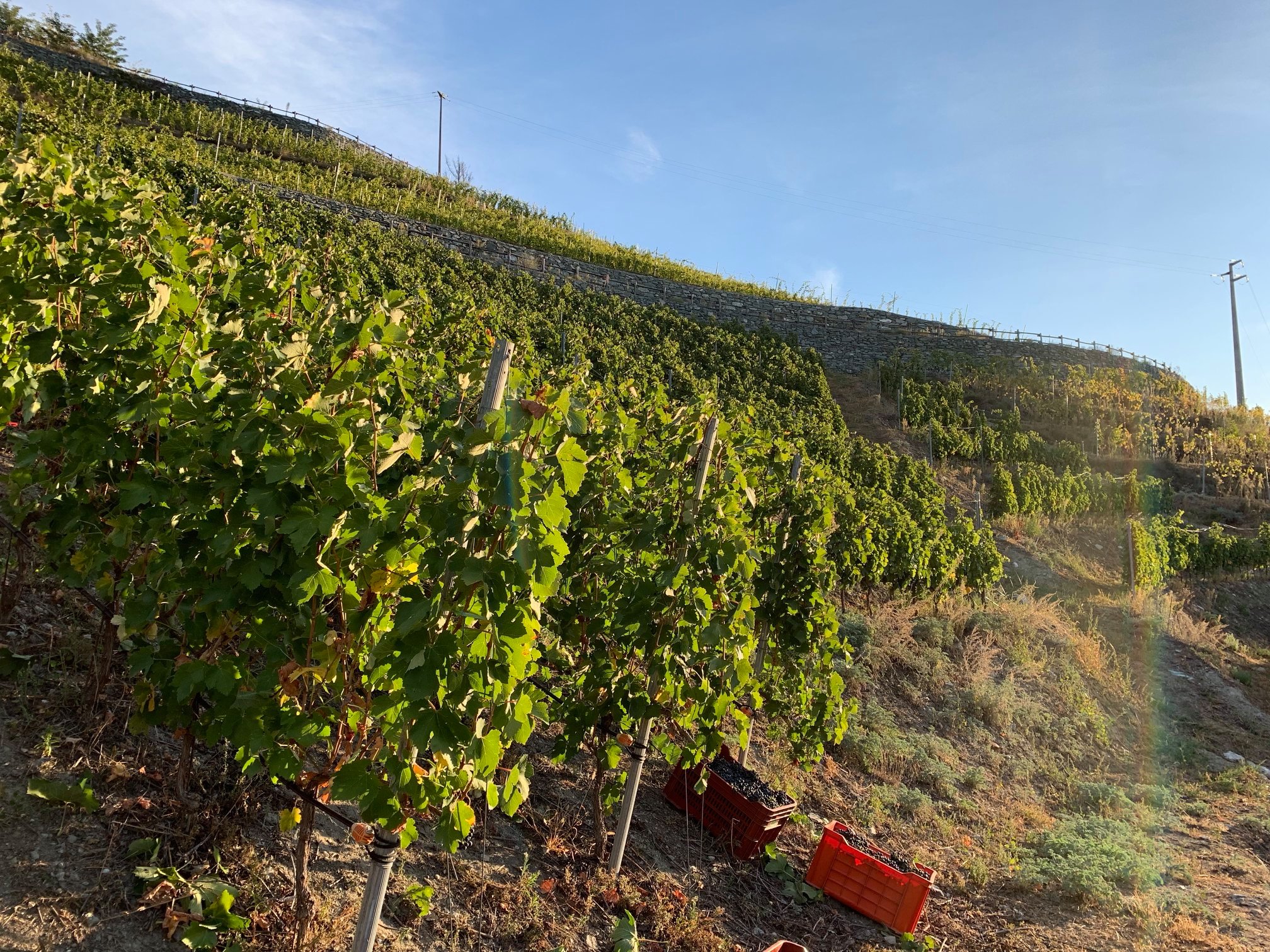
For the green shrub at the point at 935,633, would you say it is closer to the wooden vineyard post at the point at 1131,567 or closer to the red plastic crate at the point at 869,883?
the red plastic crate at the point at 869,883

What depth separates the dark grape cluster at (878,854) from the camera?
425 centimetres

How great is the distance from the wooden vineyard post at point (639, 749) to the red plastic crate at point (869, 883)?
1.37 meters

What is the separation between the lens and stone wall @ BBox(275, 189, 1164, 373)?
61.0 feet

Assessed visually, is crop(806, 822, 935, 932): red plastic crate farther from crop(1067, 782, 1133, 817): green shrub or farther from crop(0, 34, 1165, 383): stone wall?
crop(0, 34, 1165, 383): stone wall

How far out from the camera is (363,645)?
221cm

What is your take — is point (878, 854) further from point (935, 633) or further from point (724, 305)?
point (724, 305)

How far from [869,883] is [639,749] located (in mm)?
1691

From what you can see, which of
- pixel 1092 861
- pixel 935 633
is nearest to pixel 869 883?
pixel 1092 861

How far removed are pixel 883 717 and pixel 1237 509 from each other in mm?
23001

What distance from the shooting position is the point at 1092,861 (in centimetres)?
502

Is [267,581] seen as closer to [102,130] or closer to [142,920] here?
[142,920]

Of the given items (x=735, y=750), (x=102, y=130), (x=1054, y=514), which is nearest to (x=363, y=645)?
(x=735, y=750)

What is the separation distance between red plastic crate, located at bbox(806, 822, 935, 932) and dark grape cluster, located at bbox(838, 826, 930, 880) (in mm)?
32

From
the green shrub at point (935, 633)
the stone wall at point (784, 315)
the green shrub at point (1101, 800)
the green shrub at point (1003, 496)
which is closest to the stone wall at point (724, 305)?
the stone wall at point (784, 315)
